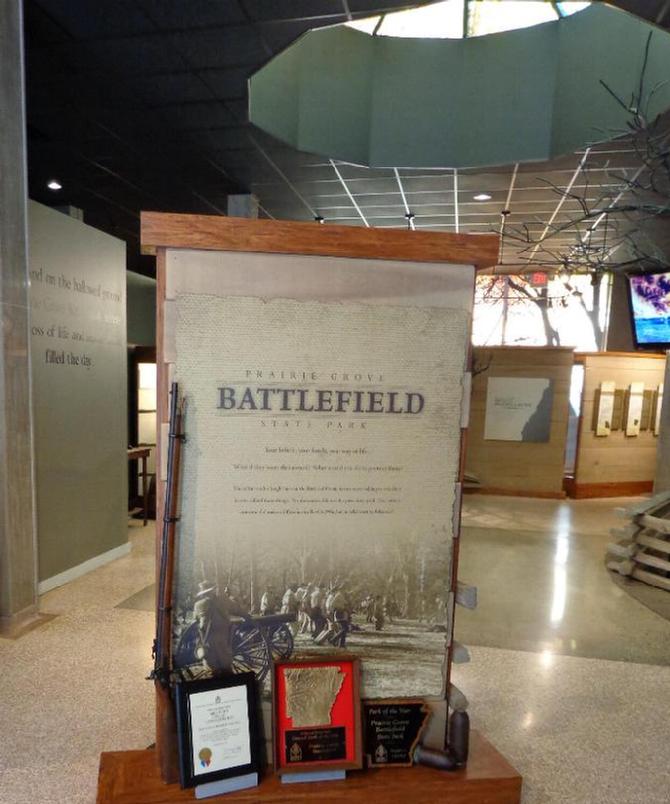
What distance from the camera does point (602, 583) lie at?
15.0 ft

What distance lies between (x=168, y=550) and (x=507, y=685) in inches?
87.5

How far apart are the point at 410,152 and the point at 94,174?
3837 mm

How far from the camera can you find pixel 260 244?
1.56 metres

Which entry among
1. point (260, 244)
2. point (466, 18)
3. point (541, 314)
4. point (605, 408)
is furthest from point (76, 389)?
point (541, 314)

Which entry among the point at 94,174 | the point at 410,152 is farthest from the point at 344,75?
the point at 94,174

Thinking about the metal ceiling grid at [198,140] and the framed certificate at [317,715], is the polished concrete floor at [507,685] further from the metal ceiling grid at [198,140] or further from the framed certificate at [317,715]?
the metal ceiling grid at [198,140]

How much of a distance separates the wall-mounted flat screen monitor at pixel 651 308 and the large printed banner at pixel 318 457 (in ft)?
28.9

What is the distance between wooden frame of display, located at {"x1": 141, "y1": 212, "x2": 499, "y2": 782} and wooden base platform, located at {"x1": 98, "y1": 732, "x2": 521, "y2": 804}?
0.08 metres

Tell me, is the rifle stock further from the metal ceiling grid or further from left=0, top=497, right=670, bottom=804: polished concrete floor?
the metal ceiling grid

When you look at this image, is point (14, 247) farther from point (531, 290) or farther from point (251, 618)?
point (531, 290)

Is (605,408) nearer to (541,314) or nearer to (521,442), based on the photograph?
(521,442)

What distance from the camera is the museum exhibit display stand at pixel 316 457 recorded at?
158cm

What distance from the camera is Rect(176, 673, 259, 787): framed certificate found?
1.57 m

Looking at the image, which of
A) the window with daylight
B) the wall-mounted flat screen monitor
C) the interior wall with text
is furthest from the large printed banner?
the window with daylight
